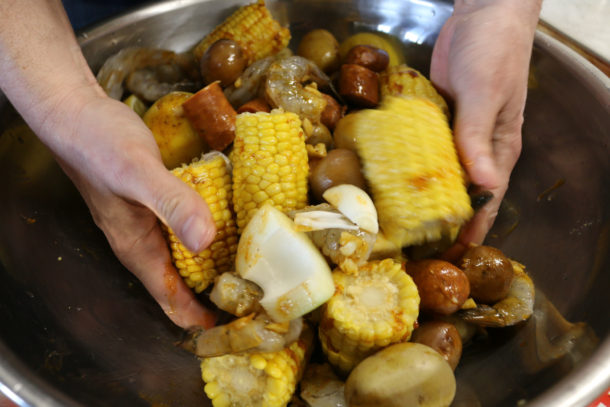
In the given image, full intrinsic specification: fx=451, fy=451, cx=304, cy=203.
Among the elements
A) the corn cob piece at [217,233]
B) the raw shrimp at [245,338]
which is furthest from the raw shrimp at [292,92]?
the raw shrimp at [245,338]

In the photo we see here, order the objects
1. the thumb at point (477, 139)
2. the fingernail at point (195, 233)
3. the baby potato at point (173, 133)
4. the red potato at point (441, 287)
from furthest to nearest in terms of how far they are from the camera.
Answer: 1. the baby potato at point (173, 133)
2. the thumb at point (477, 139)
3. the red potato at point (441, 287)
4. the fingernail at point (195, 233)

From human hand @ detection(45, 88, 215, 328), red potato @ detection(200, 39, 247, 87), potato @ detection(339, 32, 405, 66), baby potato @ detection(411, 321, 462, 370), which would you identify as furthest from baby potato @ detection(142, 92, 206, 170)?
baby potato @ detection(411, 321, 462, 370)

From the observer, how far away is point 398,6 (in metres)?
1.46

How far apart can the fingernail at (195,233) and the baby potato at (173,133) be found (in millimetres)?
525

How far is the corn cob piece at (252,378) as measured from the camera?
709 mm

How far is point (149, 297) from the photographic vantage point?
3.30 ft

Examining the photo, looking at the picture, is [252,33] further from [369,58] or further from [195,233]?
[195,233]

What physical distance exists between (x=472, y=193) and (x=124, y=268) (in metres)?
0.80

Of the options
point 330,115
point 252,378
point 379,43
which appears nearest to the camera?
point 252,378

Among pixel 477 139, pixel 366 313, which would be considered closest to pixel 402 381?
pixel 366 313

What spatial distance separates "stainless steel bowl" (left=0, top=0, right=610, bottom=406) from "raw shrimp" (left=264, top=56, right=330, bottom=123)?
1.58 feet

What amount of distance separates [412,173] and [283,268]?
321mm

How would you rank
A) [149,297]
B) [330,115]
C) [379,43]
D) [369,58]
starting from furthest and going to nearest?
[379,43] → [369,58] → [330,115] → [149,297]

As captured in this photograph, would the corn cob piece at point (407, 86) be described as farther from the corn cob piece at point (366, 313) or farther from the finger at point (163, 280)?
the finger at point (163, 280)
